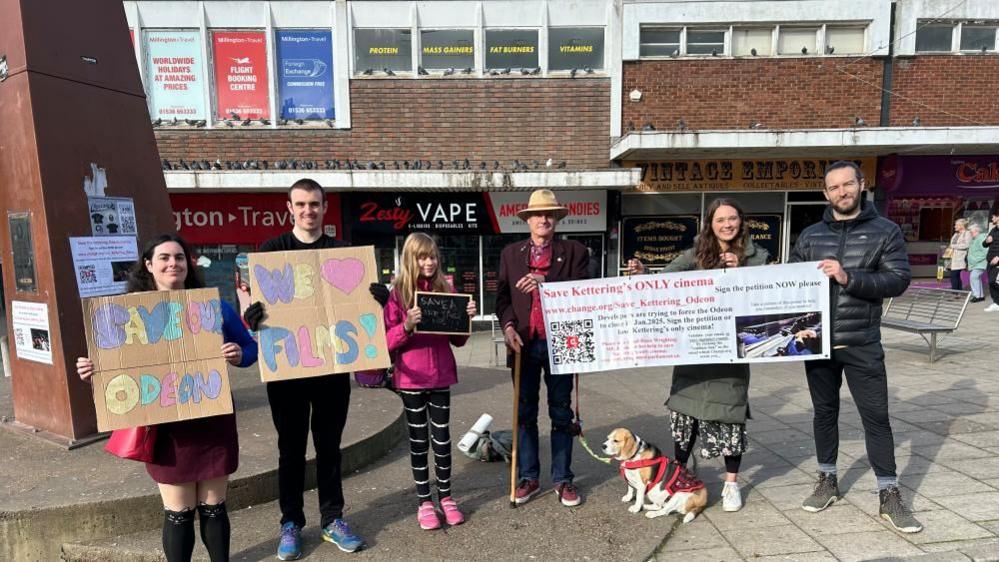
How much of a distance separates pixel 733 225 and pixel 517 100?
9540mm

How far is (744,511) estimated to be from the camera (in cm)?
379

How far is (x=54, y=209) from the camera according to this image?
13.6 ft

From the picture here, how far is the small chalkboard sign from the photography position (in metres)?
3.34

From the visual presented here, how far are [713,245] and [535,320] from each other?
1.26 m

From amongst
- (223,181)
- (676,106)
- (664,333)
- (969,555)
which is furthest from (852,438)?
(223,181)

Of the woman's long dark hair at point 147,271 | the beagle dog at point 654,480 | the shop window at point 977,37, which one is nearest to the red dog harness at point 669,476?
the beagle dog at point 654,480

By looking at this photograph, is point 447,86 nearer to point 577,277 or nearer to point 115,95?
point 115,95

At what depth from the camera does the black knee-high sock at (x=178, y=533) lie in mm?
2738

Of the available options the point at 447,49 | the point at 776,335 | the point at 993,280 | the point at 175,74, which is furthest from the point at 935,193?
the point at 175,74

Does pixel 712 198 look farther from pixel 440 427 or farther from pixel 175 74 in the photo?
pixel 175 74

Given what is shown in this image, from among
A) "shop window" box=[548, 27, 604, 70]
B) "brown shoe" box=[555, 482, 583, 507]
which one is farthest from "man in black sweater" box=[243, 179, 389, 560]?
"shop window" box=[548, 27, 604, 70]

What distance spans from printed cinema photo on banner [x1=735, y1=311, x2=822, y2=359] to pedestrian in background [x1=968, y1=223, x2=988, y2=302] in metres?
12.2

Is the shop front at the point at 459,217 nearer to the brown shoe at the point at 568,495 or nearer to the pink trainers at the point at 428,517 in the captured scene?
the brown shoe at the point at 568,495

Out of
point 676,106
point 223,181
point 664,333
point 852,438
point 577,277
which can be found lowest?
point 852,438
